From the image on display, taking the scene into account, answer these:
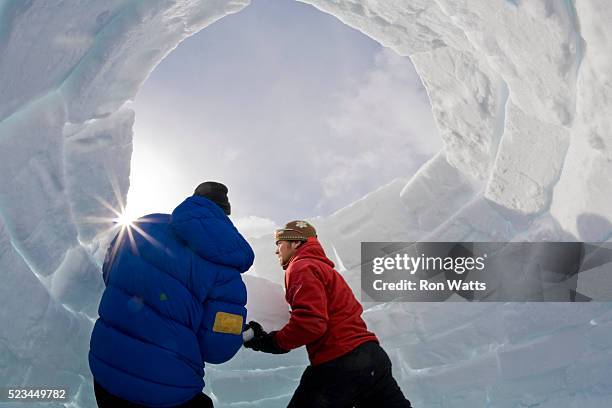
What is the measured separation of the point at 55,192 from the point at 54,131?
40 centimetres

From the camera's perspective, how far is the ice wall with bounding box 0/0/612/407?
2.77m

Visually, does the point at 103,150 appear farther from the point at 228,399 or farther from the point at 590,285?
the point at 590,285

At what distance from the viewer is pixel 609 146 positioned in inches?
136

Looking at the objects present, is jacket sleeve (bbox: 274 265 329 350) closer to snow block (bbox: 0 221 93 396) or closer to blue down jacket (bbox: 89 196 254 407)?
blue down jacket (bbox: 89 196 254 407)

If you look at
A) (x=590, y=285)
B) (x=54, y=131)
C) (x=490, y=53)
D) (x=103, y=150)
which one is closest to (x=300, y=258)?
(x=54, y=131)

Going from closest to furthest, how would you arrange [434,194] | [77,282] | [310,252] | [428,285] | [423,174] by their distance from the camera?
[310,252] < [77,282] < [428,285] < [434,194] < [423,174]

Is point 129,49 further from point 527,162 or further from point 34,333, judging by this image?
point 527,162

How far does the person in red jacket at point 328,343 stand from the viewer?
195 centimetres

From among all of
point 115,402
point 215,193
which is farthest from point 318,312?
point 115,402

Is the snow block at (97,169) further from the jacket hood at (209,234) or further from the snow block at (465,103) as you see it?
the snow block at (465,103)

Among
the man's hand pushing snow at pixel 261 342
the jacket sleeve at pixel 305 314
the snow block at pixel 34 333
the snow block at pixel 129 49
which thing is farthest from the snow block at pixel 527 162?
the snow block at pixel 34 333

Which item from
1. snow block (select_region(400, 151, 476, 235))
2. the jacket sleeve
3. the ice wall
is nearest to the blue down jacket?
the jacket sleeve

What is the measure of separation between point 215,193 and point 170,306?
43 cm

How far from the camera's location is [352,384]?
1.99 metres
